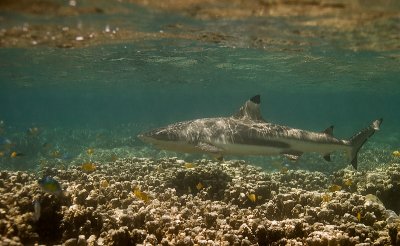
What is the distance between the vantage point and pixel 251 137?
39.1 ft

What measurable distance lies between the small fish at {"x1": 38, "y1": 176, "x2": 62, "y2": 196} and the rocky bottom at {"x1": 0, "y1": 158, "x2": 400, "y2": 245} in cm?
40

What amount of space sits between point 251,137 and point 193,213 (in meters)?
5.42

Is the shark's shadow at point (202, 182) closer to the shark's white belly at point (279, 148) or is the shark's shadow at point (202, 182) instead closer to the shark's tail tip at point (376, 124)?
the shark's white belly at point (279, 148)

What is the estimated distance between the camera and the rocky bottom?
210 inches

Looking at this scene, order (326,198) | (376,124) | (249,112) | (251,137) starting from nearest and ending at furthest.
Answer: (326,198), (251,137), (376,124), (249,112)

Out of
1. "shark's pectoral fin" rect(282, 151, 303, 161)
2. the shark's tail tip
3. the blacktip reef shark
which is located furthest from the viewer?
the shark's tail tip

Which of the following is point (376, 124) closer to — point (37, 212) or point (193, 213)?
point (193, 213)

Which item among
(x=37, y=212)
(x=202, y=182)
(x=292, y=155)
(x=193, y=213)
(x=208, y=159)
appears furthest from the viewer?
(x=208, y=159)

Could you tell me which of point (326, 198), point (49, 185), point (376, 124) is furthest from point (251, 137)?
point (49, 185)

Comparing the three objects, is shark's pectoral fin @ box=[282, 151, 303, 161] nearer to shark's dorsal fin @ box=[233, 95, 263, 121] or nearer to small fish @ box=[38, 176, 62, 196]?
shark's dorsal fin @ box=[233, 95, 263, 121]

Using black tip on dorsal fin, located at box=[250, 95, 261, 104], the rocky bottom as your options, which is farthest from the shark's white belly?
black tip on dorsal fin, located at box=[250, 95, 261, 104]

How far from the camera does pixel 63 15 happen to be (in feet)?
46.0

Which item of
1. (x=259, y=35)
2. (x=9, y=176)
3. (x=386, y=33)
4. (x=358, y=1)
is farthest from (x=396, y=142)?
(x=9, y=176)

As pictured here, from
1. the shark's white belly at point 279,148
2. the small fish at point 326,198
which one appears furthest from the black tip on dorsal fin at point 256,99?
the small fish at point 326,198
